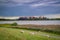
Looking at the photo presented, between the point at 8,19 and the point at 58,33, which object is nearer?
the point at 58,33

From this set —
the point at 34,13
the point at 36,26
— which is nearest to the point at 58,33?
the point at 36,26

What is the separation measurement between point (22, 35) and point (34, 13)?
1.21 feet

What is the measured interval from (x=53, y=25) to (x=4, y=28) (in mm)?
715

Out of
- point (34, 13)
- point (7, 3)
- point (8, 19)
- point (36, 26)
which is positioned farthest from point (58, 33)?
point (7, 3)

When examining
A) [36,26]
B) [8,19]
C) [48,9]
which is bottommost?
[36,26]

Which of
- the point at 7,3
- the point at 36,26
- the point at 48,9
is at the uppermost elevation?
the point at 7,3

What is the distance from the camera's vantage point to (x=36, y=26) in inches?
63.3

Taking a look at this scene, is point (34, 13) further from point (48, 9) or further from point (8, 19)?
point (8, 19)

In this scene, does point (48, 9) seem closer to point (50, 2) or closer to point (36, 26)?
point (50, 2)

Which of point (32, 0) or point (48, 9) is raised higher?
point (32, 0)

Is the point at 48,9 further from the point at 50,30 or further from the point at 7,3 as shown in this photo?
the point at 7,3

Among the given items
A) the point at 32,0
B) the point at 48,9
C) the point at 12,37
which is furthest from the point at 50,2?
the point at 12,37

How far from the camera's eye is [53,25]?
1.58m

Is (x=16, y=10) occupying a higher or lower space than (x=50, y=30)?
higher
